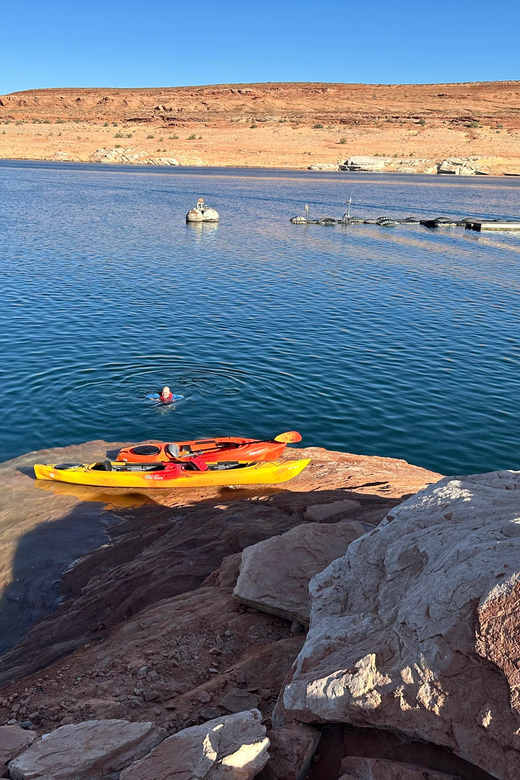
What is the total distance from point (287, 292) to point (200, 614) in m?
24.6

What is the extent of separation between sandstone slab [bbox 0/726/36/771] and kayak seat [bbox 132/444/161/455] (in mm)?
9012

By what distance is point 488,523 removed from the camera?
5.65m

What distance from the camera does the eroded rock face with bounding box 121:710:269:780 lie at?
14.9 ft

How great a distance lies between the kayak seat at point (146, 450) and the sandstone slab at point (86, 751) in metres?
9.41

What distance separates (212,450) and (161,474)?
148cm

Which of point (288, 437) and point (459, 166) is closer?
point (288, 437)

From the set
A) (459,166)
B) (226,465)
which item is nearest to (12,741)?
(226,465)

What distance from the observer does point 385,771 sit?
180 inches

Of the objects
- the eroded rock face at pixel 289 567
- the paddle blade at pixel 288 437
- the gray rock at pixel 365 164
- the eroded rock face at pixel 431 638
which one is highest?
the gray rock at pixel 365 164

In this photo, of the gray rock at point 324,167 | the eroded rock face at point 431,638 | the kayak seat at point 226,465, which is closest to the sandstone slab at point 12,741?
Result: the eroded rock face at point 431,638

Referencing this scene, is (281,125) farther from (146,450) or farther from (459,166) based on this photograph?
(146,450)

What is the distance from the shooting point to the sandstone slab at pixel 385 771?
4.52 meters

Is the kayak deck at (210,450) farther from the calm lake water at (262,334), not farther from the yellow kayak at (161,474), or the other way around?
the calm lake water at (262,334)

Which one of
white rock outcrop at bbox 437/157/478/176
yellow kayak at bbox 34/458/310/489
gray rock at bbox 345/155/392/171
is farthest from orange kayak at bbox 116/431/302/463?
white rock outcrop at bbox 437/157/478/176
